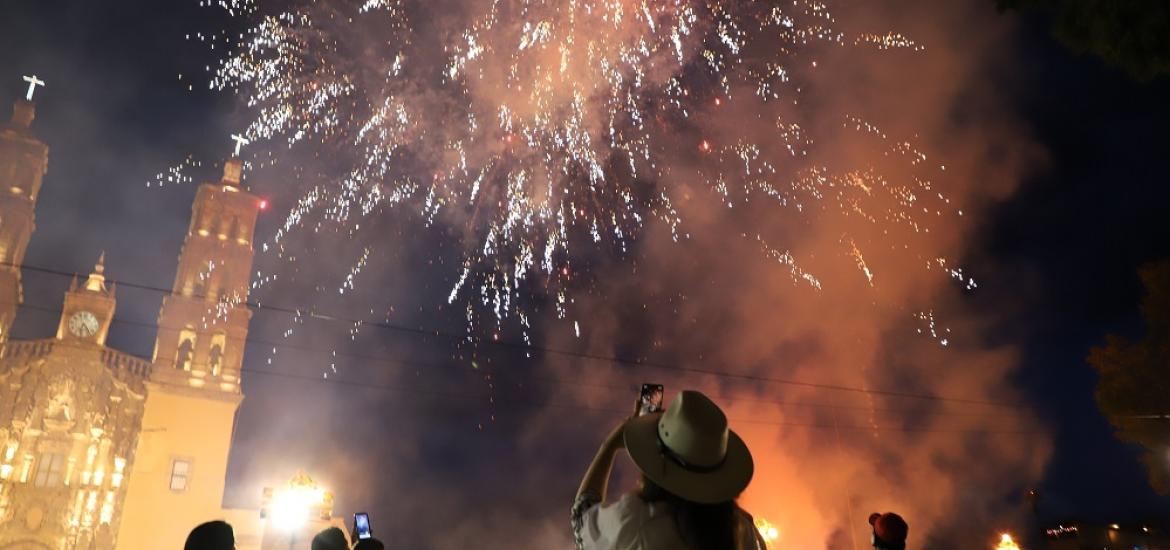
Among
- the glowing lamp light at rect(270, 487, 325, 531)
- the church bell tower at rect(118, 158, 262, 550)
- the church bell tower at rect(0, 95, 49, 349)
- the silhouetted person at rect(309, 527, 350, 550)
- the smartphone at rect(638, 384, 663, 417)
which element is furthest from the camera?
the church bell tower at rect(0, 95, 49, 349)

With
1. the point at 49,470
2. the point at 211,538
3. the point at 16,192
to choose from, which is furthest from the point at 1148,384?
the point at 16,192

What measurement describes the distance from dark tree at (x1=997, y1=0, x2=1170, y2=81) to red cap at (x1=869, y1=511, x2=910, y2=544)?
5.30 m

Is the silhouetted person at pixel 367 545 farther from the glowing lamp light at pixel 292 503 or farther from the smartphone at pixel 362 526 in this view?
the glowing lamp light at pixel 292 503

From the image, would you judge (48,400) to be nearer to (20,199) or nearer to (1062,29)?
(20,199)

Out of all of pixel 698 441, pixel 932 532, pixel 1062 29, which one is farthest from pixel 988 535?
pixel 698 441

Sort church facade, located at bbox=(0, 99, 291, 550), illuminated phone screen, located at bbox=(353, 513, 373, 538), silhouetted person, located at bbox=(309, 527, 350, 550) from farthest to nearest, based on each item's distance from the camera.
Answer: church facade, located at bbox=(0, 99, 291, 550) < illuminated phone screen, located at bbox=(353, 513, 373, 538) < silhouetted person, located at bbox=(309, 527, 350, 550)

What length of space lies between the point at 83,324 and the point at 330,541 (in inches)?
1604

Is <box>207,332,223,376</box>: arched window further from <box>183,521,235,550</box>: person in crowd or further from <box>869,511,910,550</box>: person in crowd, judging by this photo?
<box>869,511,910,550</box>: person in crowd

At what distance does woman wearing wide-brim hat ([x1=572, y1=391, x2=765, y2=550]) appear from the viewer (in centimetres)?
199

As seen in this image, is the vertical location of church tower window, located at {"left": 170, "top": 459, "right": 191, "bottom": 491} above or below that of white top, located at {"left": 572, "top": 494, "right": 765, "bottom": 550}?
below

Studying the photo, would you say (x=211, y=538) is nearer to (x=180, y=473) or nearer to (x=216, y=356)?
(x=180, y=473)

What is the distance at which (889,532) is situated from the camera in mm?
3820

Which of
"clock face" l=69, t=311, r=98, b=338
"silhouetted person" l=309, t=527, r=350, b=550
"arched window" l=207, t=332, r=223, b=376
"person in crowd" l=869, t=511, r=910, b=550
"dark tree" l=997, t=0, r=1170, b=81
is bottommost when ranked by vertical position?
"arched window" l=207, t=332, r=223, b=376

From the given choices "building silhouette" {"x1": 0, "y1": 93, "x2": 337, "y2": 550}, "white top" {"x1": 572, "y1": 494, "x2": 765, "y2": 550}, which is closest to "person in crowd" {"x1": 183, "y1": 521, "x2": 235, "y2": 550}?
"white top" {"x1": 572, "y1": 494, "x2": 765, "y2": 550}
